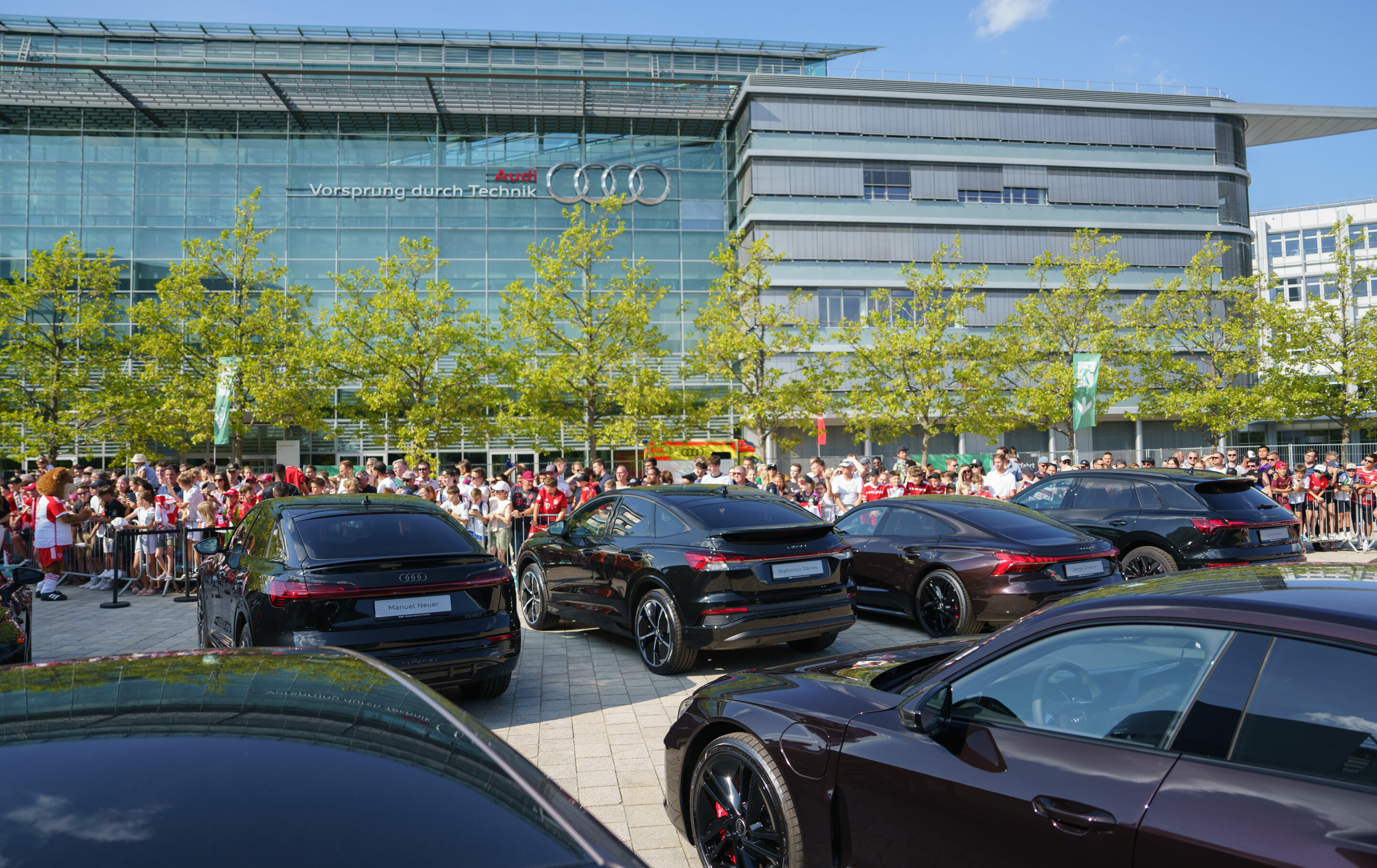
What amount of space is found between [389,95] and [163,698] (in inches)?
1614

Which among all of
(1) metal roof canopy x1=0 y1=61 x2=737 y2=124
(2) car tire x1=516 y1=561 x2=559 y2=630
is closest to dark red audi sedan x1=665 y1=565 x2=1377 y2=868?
(2) car tire x1=516 y1=561 x2=559 y2=630

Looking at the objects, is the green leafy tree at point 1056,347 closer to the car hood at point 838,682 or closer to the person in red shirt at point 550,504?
the person in red shirt at point 550,504

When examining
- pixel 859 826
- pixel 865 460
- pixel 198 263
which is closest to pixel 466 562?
pixel 859 826

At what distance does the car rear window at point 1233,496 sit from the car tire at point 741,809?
8.34 meters

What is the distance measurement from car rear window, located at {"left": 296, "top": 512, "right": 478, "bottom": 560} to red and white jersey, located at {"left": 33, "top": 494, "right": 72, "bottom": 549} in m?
8.52

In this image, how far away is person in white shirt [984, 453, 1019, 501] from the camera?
14.5 metres

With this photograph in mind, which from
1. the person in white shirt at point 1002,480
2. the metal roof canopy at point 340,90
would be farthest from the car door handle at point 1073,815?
the metal roof canopy at point 340,90

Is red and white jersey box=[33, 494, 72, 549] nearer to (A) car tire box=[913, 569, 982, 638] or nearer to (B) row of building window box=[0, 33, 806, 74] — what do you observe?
(A) car tire box=[913, 569, 982, 638]

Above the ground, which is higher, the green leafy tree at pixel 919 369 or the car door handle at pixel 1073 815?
the green leafy tree at pixel 919 369

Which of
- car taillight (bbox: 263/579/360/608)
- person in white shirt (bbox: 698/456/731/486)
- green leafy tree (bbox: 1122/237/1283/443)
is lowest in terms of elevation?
car taillight (bbox: 263/579/360/608)

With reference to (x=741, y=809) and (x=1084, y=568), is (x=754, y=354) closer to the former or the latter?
(x=1084, y=568)

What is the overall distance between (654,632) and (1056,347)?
101 feet

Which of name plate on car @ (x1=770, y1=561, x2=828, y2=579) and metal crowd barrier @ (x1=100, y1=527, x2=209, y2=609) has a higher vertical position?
name plate on car @ (x1=770, y1=561, x2=828, y2=579)

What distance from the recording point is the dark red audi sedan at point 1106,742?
1.97 meters
